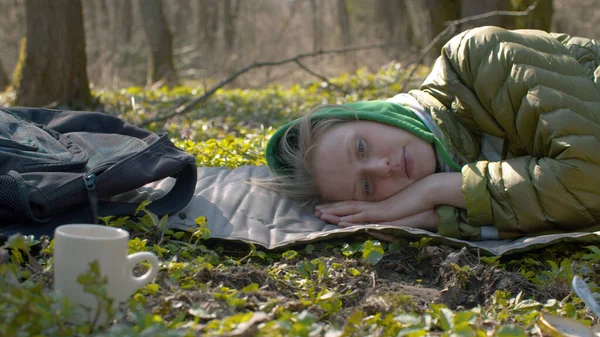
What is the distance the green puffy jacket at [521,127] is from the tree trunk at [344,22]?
14810 millimetres

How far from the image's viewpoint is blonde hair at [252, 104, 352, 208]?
299 cm

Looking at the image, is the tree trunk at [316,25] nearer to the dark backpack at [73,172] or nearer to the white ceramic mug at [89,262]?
the dark backpack at [73,172]

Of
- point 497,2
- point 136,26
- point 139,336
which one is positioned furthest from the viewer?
point 136,26

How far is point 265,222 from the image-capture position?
2.81 m

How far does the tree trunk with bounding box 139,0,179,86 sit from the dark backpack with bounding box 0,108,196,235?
26.2 feet

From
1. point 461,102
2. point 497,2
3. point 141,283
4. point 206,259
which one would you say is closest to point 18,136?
point 206,259

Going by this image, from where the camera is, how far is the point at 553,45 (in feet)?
10.1

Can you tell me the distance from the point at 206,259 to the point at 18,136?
1.00 metres

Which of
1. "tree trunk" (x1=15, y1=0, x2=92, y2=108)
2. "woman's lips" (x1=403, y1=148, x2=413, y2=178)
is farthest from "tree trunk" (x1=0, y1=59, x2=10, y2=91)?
"woman's lips" (x1=403, y1=148, x2=413, y2=178)

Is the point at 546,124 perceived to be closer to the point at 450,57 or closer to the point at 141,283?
the point at 450,57

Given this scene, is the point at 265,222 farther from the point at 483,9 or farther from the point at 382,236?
the point at 483,9

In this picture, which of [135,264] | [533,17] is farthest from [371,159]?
[533,17]

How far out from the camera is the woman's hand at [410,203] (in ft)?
8.96

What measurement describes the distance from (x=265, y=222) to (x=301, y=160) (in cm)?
39
